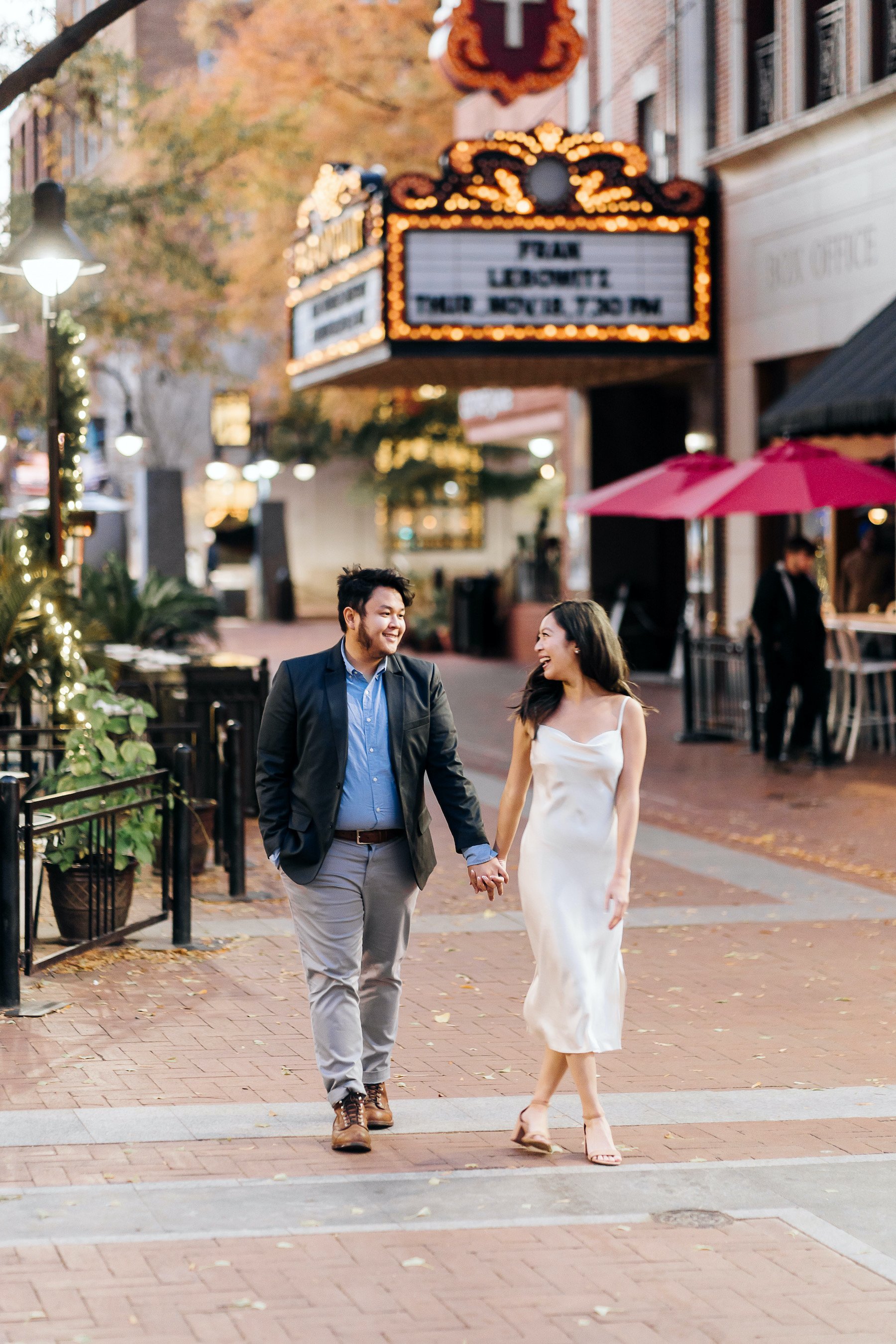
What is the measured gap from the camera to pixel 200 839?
1155 cm

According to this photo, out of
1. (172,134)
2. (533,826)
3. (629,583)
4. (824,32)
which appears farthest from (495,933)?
(172,134)

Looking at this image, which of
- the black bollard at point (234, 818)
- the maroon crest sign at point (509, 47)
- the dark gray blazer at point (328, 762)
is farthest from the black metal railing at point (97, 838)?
the maroon crest sign at point (509, 47)

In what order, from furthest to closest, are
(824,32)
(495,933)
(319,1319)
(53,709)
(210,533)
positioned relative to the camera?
(210,533) → (824,32) → (53,709) → (495,933) → (319,1319)

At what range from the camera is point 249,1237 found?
5.20 meters

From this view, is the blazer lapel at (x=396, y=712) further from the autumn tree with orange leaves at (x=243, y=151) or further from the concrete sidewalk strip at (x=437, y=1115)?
the autumn tree with orange leaves at (x=243, y=151)

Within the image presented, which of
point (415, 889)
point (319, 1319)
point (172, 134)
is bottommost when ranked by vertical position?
point (319, 1319)

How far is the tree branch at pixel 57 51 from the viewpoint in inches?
409

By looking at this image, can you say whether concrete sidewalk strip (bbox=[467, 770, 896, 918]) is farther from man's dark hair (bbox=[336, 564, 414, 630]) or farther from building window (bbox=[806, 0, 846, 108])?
building window (bbox=[806, 0, 846, 108])

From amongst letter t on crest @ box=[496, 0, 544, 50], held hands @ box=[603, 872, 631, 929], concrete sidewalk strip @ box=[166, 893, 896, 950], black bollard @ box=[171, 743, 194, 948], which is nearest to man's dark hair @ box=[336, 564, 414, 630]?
held hands @ box=[603, 872, 631, 929]

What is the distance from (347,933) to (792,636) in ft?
34.5

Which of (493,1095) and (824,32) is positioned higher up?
(824,32)

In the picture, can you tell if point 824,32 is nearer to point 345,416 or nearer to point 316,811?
point 316,811

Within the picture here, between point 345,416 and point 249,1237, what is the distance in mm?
34548

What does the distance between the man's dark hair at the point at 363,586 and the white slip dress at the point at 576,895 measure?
2.41ft
